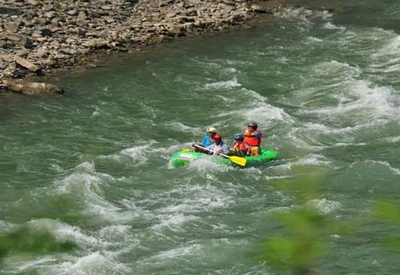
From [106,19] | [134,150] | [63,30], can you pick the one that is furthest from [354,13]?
[134,150]

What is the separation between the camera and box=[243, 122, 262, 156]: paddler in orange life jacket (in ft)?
52.7

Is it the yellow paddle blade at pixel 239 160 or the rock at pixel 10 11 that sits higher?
the yellow paddle blade at pixel 239 160

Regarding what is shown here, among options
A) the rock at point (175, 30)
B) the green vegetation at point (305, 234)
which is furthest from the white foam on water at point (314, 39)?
the green vegetation at point (305, 234)

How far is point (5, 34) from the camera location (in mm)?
25922

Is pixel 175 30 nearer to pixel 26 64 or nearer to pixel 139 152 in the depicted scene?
pixel 26 64

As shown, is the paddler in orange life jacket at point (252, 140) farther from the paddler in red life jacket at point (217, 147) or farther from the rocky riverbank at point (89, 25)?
the rocky riverbank at point (89, 25)

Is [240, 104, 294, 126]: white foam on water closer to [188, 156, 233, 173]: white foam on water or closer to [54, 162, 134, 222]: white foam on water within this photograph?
[188, 156, 233, 173]: white foam on water

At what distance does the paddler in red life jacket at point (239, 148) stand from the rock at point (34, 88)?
767 centimetres

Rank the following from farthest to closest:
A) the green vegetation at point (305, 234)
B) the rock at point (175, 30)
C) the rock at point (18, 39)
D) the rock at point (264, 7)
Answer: the rock at point (264, 7) → the rock at point (175, 30) → the rock at point (18, 39) → the green vegetation at point (305, 234)

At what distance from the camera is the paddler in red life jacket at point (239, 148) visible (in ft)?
53.0

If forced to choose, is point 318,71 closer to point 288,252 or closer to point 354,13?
point 354,13

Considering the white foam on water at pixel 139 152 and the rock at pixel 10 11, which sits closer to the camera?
the white foam on water at pixel 139 152

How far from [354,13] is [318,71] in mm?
8988

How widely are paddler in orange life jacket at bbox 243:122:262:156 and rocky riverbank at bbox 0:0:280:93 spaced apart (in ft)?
26.4
